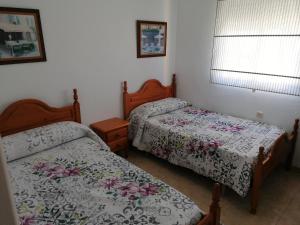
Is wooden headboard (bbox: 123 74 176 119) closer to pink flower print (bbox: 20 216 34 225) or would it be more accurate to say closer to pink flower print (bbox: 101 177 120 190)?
pink flower print (bbox: 101 177 120 190)

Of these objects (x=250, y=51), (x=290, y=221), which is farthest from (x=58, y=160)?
(x=250, y=51)

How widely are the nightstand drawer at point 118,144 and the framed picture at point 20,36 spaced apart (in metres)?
1.25

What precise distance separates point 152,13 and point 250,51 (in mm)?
1450

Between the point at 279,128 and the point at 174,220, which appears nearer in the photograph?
the point at 174,220

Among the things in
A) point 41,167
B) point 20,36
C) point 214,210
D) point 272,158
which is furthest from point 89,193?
point 272,158

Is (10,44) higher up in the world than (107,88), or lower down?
higher up

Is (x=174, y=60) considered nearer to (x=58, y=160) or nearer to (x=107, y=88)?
(x=107, y=88)

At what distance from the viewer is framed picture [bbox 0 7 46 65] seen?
2.17 metres

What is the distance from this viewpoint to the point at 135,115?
3281mm

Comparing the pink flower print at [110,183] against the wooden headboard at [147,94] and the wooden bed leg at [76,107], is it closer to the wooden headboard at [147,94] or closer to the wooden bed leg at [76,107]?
the wooden bed leg at [76,107]

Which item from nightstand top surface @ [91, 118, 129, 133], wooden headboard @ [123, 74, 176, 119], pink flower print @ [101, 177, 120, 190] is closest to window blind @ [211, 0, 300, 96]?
wooden headboard @ [123, 74, 176, 119]

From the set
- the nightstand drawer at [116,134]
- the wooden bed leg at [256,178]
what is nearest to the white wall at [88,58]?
the nightstand drawer at [116,134]

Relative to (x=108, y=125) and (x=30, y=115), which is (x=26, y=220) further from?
(x=108, y=125)

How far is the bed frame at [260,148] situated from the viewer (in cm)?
217
